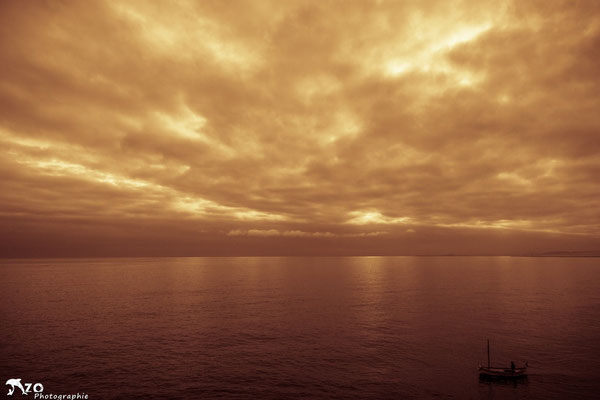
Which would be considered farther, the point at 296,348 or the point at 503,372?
the point at 296,348

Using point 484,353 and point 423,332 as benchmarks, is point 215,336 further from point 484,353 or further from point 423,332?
point 484,353

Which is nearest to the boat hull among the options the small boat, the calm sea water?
the small boat

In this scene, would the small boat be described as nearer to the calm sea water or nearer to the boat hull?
the boat hull

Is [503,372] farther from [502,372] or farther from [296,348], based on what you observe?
[296,348]

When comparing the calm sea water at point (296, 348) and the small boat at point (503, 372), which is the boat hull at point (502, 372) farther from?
the calm sea water at point (296, 348)

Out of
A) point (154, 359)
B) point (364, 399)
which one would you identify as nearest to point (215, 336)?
point (154, 359)

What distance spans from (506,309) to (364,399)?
291ft

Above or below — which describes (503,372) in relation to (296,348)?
→ above

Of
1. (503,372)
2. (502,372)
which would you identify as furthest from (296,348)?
(503,372)

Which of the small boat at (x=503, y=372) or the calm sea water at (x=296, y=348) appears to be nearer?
the calm sea water at (x=296, y=348)

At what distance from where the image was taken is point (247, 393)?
49094 mm

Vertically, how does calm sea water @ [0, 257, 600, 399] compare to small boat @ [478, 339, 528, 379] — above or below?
below

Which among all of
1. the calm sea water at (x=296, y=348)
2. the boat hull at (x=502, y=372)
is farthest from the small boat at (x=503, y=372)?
the calm sea water at (x=296, y=348)

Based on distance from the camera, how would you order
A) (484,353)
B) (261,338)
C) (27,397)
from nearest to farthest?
(27,397), (484,353), (261,338)
